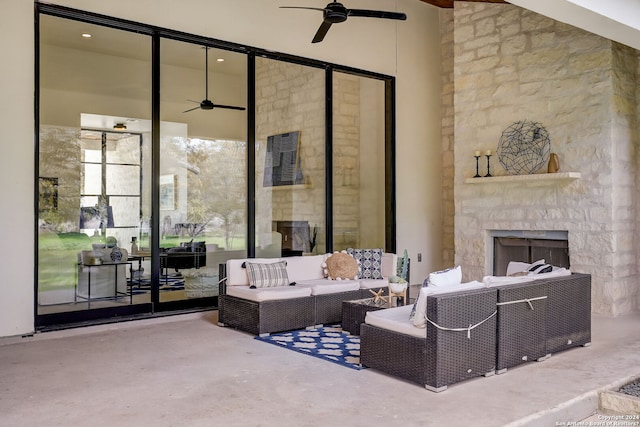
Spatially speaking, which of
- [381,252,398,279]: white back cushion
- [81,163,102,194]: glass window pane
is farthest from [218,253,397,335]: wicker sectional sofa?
[81,163,102,194]: glass window pane

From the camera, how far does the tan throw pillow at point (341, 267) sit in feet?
20.4

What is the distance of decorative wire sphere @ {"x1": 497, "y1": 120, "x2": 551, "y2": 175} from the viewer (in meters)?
6.93

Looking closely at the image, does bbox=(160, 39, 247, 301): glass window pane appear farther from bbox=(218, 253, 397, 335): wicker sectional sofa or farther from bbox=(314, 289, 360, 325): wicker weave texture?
bbox=(314, 289, 360, 325): wicker weave texture

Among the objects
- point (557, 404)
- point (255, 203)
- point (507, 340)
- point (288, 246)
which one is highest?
point (255, 203)

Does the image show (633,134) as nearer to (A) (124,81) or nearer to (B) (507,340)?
(B) (507,340)

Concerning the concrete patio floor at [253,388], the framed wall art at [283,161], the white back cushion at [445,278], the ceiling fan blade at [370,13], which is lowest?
the concrete patio floor at [253,388]

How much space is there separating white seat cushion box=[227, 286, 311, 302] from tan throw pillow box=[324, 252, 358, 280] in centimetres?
68

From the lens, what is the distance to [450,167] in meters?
9.07

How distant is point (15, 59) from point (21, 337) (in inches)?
104

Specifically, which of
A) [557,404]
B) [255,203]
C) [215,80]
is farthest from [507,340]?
[215,80]

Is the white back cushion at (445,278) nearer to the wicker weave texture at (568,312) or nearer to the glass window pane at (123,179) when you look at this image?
the wicker weave texture at (568,312)

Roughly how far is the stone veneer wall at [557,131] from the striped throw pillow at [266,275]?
3.09 m

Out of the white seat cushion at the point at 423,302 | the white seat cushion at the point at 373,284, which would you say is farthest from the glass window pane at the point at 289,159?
the white seat cushion at the point at 423,302

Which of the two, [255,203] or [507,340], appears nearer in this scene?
[507,340]
